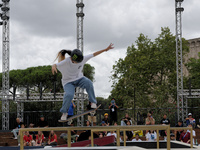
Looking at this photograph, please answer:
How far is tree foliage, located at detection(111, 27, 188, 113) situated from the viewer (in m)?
31.6

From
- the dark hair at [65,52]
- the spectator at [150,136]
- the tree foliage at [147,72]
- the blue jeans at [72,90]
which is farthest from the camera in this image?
the tree foliage at [147,72]

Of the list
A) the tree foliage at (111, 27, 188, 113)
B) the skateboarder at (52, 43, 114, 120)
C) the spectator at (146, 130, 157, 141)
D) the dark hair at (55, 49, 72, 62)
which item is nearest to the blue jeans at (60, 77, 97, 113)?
the skateboarder at (52, 43, 114, 120)

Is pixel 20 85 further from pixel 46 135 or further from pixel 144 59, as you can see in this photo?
pixel 46 135

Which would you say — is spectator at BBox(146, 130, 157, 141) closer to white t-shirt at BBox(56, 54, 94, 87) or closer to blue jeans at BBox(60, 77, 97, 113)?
blue jeans at BBox(60, 77, 97, 113)

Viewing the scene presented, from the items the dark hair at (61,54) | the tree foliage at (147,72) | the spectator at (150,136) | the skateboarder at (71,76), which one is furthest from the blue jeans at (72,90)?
the tree foliage at (147,72)

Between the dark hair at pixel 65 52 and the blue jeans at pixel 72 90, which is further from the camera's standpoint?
the dark hair at pixel 65 52

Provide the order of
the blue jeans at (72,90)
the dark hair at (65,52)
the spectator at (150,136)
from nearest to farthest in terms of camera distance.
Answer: the blue jeans at (72,90) → the dark hair at (65,52) → the spectator at (150,136)

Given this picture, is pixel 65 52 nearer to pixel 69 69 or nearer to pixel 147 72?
pixel 69 69

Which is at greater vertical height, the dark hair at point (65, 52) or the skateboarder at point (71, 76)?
the dark hair at point (65, 52)

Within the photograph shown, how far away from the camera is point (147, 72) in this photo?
107ft

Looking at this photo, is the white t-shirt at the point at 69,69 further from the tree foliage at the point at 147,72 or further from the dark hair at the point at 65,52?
the tree foliage at the point at 147,72

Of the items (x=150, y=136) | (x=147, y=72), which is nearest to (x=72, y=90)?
(x=150, y=136)

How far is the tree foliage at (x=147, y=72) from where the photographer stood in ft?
104

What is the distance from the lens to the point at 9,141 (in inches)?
605
